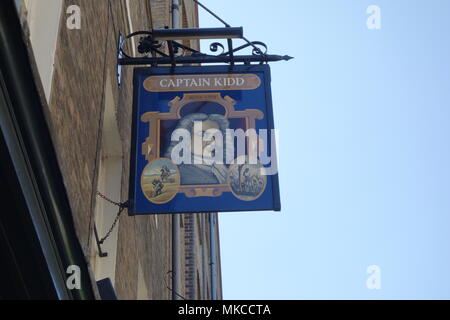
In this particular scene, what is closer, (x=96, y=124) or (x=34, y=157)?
(x=34, y=157)

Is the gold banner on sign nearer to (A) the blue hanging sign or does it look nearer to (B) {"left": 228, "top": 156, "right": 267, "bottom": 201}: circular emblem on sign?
(A) the blue hanging sign

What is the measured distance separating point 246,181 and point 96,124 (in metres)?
1.19

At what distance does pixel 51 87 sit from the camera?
405cm

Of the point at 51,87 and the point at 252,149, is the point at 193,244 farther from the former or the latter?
the point at 51,87

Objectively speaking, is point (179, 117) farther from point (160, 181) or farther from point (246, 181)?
point (246, 181)

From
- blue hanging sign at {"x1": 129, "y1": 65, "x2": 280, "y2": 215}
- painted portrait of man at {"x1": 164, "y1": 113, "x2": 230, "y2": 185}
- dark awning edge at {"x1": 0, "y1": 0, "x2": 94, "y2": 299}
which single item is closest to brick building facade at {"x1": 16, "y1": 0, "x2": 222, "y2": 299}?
dark awning edge at {"x1": 0, "y1": 0, "x2": 94, "y2": 299}

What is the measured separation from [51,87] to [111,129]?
2707 mm

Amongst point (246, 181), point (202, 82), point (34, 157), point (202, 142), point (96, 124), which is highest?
point (202, 82)

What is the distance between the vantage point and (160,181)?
5.38m

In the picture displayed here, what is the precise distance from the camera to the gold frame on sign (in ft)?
17.5

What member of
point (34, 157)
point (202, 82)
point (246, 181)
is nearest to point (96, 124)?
point (202, 82)

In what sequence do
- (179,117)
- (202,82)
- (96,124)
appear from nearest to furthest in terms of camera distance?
(96,124), (179,117), (202,82)

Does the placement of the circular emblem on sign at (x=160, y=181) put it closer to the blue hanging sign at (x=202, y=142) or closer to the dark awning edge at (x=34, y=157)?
the blue hanging sign at (x=202, y=142)

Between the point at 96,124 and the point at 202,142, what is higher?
the point at 96,124
